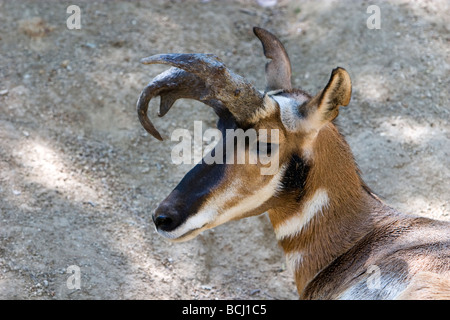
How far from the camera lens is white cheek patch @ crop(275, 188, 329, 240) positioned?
176 inches

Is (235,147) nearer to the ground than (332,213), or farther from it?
farther from it

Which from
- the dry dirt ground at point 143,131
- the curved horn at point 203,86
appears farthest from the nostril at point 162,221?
the dry dirt ground at point 143,131

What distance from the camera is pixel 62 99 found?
7.20 metres

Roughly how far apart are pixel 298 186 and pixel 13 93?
4215 mm

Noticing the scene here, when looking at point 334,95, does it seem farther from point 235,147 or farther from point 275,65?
point 275,65

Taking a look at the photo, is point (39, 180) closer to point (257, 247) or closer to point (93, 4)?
point (257, 247)

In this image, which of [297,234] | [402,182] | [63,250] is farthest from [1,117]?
[402,182]

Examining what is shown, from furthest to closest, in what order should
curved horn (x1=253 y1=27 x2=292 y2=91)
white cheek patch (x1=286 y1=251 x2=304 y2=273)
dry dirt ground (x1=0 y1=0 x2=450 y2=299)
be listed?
dry dirt ground (x1=0 y1=0 x2=450 y2=299) < curved horn (x1=253 y1=27 x2=292 y2=91) < white cheek patch (x1=286 y1=251 x2=304 y2=273)

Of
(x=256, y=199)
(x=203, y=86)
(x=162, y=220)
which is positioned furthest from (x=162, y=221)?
(x=203, y=86)

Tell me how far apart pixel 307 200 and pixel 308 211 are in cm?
10

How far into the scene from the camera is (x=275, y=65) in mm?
4941

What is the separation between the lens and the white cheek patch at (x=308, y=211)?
4465mm

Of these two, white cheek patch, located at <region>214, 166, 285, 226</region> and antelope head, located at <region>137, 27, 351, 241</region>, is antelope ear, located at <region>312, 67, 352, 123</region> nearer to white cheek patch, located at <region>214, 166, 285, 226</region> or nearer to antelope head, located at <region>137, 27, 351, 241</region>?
antelope head, located at <region>137, 27, 351, 241</region>

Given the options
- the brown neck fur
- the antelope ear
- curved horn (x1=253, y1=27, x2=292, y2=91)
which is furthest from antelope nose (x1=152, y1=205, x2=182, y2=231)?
curved horn (x1=253, y1=27, x2=292, y2=91)
